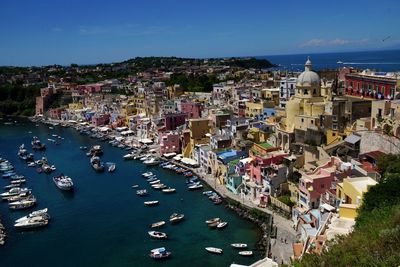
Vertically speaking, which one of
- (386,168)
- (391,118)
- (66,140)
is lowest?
(66,140)

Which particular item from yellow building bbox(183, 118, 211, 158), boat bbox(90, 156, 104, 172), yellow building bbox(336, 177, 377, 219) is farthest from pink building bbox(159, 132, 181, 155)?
yellow building bbox(336, 177, 377, 219)

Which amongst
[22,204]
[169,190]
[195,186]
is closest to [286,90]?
[195,186]

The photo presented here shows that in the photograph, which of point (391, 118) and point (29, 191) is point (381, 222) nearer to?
point (391, 118)

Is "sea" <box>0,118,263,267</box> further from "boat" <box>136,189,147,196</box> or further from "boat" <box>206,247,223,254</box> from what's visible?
"boat" <box>136,189,147,196</box>

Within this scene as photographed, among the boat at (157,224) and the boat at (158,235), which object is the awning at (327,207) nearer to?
the boat at (158,235)

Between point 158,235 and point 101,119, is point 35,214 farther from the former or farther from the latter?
point 101,119

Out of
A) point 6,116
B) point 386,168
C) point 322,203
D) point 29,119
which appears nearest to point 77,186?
point 322,203
